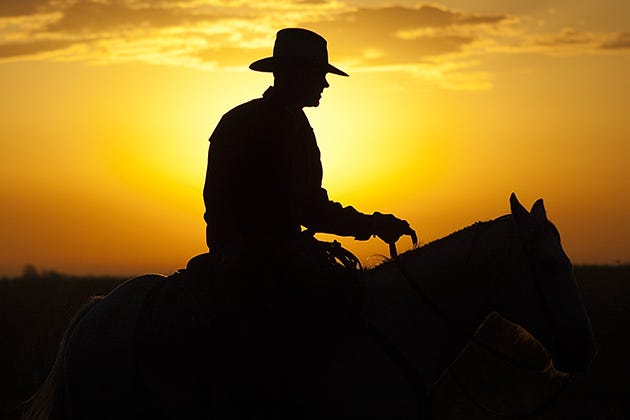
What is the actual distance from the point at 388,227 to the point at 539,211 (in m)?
1.02

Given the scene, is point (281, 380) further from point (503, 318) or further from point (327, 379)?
point (503, 318)

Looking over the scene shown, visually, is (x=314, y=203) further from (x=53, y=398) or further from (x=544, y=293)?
(x=53, y=398)

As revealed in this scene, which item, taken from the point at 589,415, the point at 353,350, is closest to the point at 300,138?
the point at 353,350

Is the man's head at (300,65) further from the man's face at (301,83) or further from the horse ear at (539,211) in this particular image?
the horse ear at (539,211)

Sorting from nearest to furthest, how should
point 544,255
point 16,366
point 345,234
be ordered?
point 544,255, point 345,234, point 16,366

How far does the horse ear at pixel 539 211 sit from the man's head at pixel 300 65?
5.45 feet

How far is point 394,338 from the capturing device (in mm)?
6527

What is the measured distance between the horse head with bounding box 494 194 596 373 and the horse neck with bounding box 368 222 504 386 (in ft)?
0.60

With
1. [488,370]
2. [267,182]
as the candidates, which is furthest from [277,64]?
[488,370]

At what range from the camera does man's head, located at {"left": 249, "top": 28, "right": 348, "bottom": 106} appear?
6.86m

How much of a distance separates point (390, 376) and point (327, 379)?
0.41 m

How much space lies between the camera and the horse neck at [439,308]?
258 inches

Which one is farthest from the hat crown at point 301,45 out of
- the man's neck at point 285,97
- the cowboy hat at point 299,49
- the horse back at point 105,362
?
the horse back at point 105,362

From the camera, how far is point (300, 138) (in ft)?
21.7
